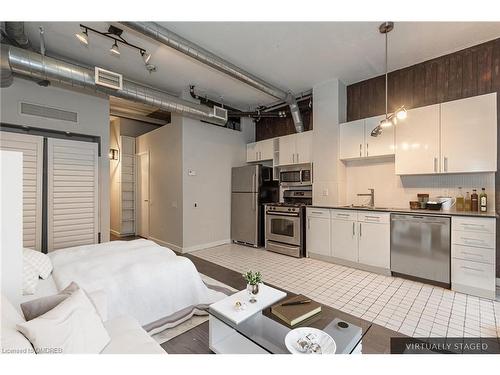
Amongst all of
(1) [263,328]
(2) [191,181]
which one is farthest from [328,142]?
(1) [263,328]

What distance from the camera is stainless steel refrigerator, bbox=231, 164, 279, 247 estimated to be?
5.01 metres

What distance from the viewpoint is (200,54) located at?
302 centimetres

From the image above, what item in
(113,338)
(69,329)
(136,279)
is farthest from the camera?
(136,279)

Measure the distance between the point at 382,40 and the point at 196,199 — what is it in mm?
3998

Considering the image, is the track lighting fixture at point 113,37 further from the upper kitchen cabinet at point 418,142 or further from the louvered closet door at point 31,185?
the upper kitchen cabinet at point 418,142

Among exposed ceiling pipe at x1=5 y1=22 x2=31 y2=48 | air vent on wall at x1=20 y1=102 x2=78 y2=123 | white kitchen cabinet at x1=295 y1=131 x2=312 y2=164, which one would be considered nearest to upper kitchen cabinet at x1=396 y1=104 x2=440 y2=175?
white kitchen cabinet at x1=295 y1=131 x2=312 y2=164

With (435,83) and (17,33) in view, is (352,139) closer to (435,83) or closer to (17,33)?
(435,83)

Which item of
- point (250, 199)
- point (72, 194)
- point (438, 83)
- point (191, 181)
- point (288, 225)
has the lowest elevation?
point (288, 225)

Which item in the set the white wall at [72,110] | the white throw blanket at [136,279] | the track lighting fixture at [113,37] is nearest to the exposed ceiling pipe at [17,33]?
the track lighting fixture at [113,37]

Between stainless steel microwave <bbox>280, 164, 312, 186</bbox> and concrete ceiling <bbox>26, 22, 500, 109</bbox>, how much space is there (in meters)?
1.69

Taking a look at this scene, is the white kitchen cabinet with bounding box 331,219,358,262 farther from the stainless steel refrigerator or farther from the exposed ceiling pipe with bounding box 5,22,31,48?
the exposed ceiling pipe with bounding box 5,22,31,48

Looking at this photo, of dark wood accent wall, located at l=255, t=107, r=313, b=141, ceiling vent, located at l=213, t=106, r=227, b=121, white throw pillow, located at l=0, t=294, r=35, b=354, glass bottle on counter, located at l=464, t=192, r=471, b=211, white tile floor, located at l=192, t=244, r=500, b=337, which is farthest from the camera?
dark wood accent wall, located at l=255, t=107, r=313, b=141

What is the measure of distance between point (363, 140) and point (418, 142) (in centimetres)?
77
